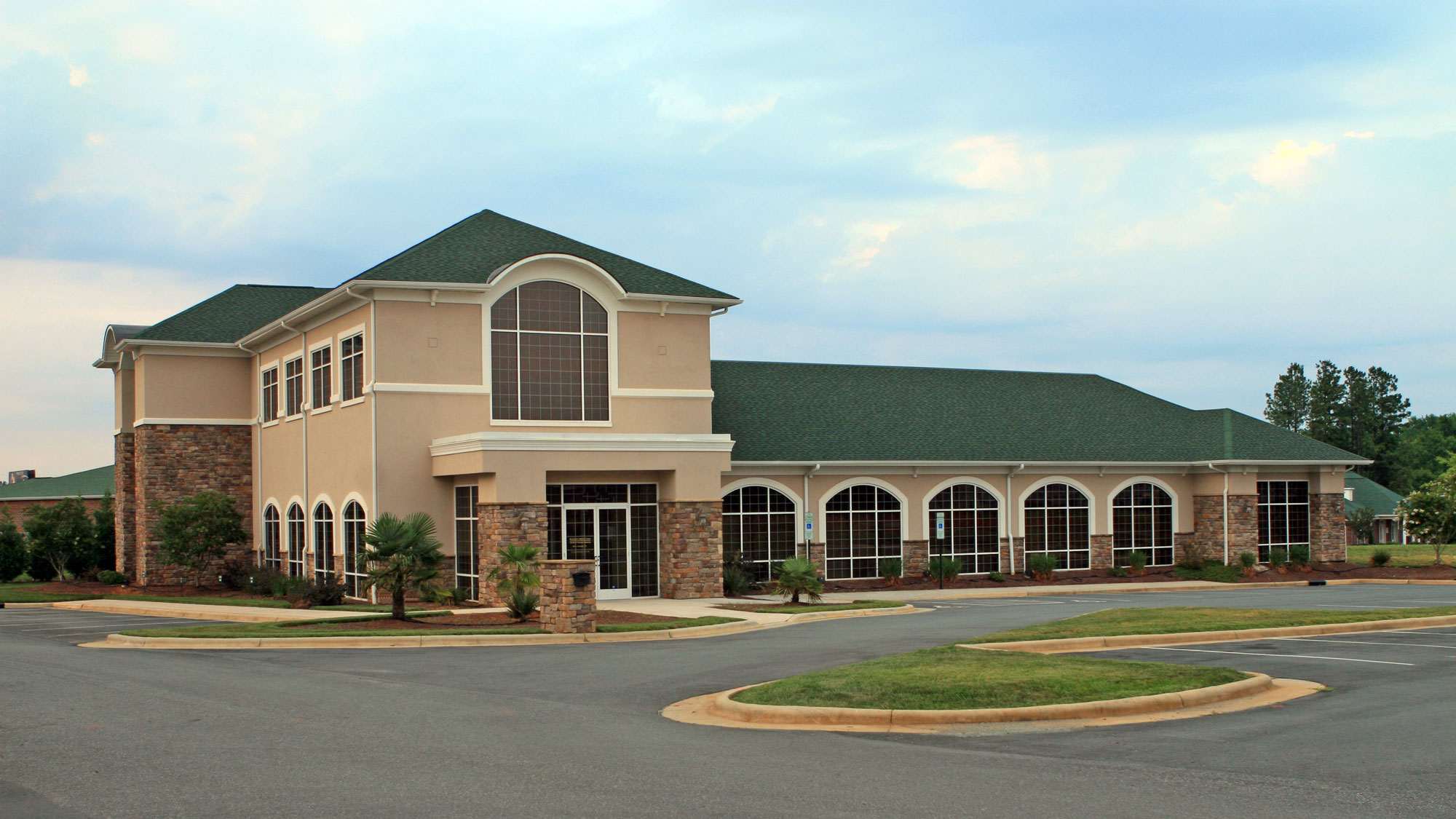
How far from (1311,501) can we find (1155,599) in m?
13.7

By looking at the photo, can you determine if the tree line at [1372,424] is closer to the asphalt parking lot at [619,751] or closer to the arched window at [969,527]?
the arched window at [969,527]

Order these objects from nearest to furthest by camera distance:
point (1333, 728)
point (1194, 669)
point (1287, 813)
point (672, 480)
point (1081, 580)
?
point (1287, 813) → point (1333, 728) → point (1194, 669) → point (672, 480) → point (1081, 580)

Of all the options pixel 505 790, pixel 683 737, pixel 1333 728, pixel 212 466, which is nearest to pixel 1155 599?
pixel 1333 728

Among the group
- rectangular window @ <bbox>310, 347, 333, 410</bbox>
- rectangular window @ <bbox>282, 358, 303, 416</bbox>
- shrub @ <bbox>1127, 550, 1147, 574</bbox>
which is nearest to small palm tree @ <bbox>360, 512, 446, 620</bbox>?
rectangular window @ <bbox>310, 347, 333, 410</bbox>

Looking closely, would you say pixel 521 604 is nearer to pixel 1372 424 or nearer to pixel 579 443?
pixel 579 443

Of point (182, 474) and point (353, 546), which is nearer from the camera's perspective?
point (353, 546)

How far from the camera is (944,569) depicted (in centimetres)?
3538

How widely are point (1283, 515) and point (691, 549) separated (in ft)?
70.1

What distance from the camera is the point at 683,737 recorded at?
37.0 ft

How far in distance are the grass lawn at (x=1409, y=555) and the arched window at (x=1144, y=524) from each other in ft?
25.8

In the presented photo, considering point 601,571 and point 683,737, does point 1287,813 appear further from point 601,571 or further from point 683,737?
point 601,571

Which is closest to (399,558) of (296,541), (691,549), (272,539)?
(691,549)

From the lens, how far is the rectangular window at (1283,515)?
40344 millimetres

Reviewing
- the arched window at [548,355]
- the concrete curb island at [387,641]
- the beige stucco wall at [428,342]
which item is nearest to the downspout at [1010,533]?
the arched window at [548,355]
